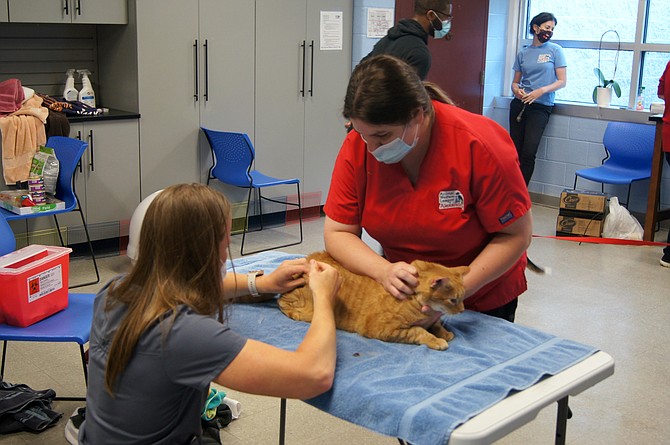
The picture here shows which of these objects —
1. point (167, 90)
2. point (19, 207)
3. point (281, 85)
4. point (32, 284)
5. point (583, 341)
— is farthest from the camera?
point (281, 85)

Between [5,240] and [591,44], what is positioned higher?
[591,44]

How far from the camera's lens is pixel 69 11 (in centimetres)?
453

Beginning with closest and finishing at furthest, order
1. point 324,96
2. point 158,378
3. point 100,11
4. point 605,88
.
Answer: point 158,378 → point 100,11 → point 324,96 → point 605,88

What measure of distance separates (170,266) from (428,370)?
22.7 inches

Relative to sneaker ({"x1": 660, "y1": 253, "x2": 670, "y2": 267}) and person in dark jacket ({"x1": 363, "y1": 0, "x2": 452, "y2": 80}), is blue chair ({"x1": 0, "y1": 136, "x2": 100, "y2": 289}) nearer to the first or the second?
person in dark jacket ({"x1": 363, "y1": 0, "x2": 452, "y2": 80})

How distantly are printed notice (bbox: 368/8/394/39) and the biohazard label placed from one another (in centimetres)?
380

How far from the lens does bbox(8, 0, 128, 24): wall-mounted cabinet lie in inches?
172

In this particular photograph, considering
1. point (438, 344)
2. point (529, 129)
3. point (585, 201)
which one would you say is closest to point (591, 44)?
point (529, 129)

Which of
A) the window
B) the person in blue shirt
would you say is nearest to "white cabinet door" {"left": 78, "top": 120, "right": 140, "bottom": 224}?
the person in blue shirt

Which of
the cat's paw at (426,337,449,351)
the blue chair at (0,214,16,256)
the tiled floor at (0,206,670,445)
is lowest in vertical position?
the tiled floor at (0,206,670,445)

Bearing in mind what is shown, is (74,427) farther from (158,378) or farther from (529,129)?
(529,129)

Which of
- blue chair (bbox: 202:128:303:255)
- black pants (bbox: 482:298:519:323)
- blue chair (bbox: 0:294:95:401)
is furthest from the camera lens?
blue chair (bbox: 202:128:303:255)

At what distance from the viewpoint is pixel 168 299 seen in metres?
1.42

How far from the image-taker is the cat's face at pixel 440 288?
68.3 inches
